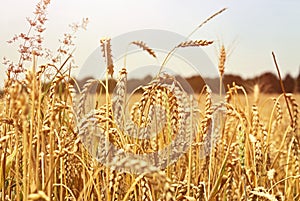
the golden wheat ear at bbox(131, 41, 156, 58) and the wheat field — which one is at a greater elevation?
the golden wheat ear at bbox(131, 41, 156, 58)

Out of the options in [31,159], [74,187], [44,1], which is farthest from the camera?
[44,1]

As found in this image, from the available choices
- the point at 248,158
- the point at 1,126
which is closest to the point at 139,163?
the point at 1,126

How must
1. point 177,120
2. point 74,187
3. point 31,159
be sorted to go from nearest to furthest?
point 31,159 → point 177,120 → point 74,187

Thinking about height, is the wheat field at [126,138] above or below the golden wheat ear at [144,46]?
below

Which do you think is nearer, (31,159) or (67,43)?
(31,159)

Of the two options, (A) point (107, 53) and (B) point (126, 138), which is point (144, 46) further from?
(B) point (126, 138)

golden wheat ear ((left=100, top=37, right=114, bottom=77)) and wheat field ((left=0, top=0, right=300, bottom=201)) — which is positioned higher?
golden wheat ear ((left=100, top=37, right=114, bottom=77))

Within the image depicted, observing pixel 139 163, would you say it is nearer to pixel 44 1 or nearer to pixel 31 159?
pixel 31 159

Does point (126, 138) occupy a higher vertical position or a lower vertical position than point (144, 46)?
lower

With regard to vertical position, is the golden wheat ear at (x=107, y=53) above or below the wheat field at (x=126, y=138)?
above

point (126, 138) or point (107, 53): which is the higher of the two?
point (107, 53)

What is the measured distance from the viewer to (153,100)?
1062 mm

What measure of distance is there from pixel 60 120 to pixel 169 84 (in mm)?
266

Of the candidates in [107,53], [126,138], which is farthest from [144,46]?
[126,138]
